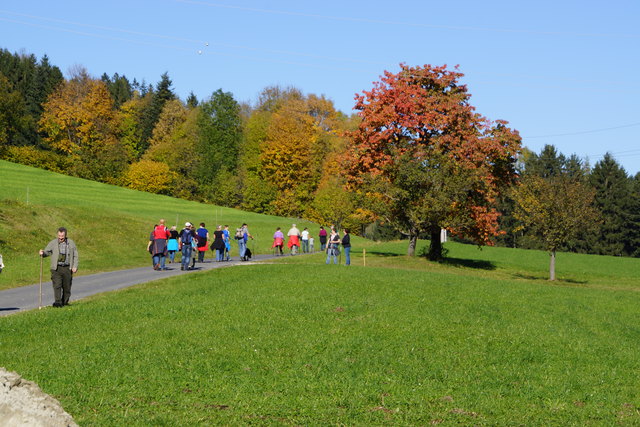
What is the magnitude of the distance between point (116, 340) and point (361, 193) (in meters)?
25.8

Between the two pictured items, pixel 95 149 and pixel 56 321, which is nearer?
pixel 56 321

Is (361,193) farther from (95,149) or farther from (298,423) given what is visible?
(95,149)

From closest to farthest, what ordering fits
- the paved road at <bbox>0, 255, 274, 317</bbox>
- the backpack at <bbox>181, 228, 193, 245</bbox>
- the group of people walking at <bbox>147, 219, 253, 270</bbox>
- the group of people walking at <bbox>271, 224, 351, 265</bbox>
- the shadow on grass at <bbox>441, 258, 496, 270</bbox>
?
the paved road at <bbox>0, 255, 274, 317</bbox>, the backpack at <bbox>181, 228, 193, 245</bbox>, the group of people walking at <bbox>147, 219, 253, 270</bbox>, the group of people walking at <bbox>271, 224, 351, 265</bbox>, the shadow on grass at <bbox>441, 258, 496, 270</bbox>

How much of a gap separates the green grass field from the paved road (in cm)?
148

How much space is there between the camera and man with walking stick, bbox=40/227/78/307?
1836 cm

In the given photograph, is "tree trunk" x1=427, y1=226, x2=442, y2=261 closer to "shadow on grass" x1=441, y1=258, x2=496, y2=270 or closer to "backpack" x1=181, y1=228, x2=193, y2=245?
"shadow on grass" x1=441, y1=258, x2=496, y2=270

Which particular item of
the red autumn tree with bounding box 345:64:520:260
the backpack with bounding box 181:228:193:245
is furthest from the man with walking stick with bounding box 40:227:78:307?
the red autumn tree with bounding box 345:64:520:260

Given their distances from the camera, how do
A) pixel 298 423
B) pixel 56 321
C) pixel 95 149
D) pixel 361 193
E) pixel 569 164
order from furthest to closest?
pixel 569 164, pixel 95 149, pixel 361 193, pixel 56 321, pixel 298 423

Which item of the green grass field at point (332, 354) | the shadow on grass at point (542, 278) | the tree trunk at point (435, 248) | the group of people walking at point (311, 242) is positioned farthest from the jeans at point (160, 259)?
the shadow on grass at point (542, 278)

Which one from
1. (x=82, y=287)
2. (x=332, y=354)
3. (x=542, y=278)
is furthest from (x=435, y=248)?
(x=332, y=354)

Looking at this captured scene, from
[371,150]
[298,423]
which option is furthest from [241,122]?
[298,423]

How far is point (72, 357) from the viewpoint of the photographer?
12172 millimetres

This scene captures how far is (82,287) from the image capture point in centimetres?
2456

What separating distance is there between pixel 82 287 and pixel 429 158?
18.6m
